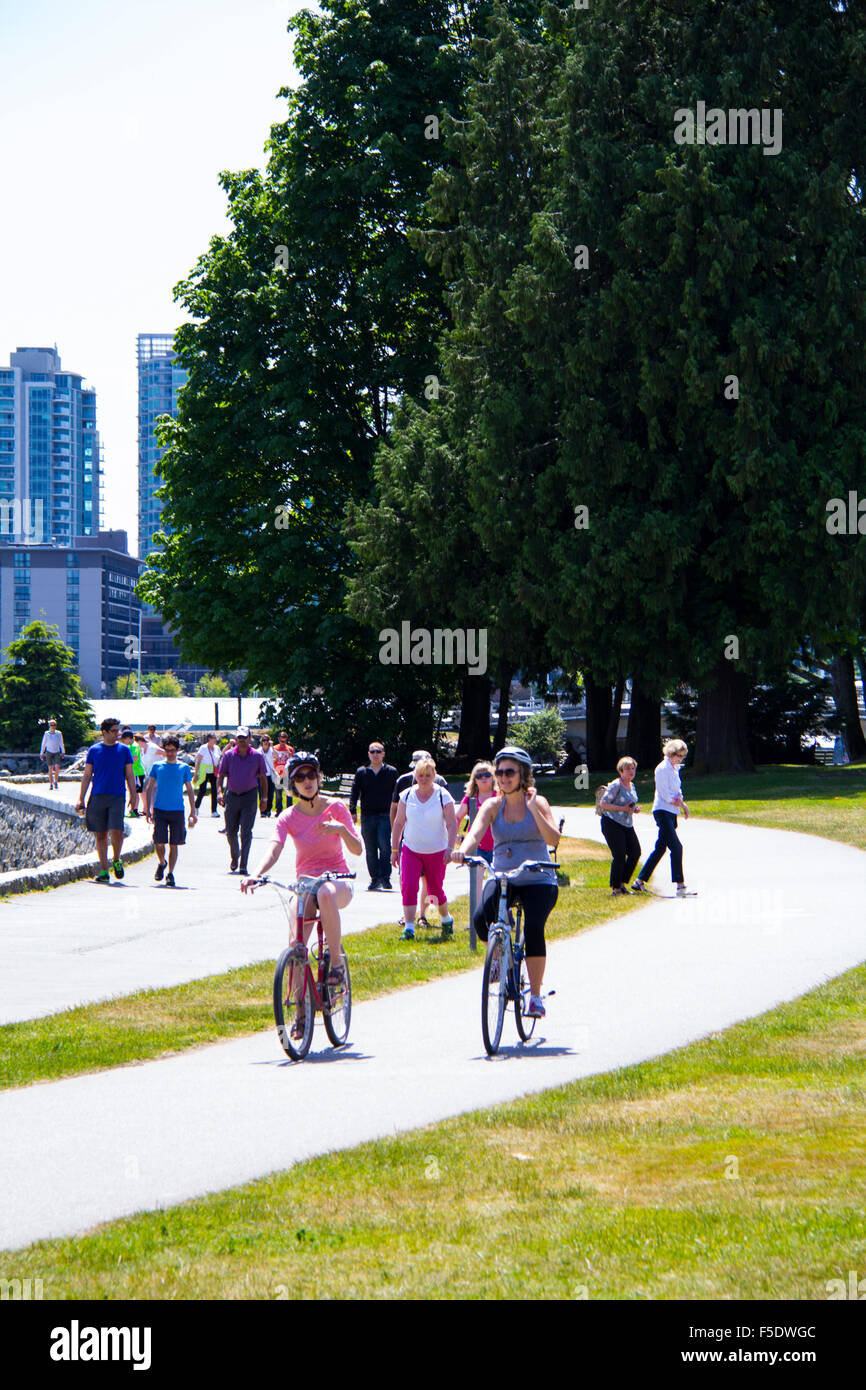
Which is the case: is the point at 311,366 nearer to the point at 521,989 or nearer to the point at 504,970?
the point at 521,989

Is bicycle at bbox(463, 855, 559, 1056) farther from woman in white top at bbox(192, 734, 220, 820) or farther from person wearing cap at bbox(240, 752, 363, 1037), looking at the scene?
woman in white top at bbox(192, 734, 220, 820)

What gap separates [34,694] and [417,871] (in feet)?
196

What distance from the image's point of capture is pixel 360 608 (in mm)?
39469

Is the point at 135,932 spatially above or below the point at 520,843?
below

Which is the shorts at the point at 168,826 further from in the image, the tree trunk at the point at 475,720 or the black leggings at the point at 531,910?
the tree trunk at the point at 475,720

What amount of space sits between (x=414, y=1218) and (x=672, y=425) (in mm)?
32014

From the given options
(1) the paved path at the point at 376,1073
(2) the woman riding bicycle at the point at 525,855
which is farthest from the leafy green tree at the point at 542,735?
(2) the woman riding bicycle at the point at 525,855

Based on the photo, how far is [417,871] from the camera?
15.4 metres

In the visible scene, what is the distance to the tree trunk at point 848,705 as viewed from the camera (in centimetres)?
5056

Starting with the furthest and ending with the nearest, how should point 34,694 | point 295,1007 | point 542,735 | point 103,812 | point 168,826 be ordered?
point 542,735 → point 34,694 → point 168,826 → point 103,812 → point 295,1007

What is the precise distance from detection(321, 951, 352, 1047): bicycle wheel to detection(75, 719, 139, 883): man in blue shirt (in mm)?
9915

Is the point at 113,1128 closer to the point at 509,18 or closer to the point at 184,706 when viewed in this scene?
the point at 509,18

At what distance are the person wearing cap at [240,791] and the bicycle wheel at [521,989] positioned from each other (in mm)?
10589

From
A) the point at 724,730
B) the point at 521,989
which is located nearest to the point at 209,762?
the point at 724,730
